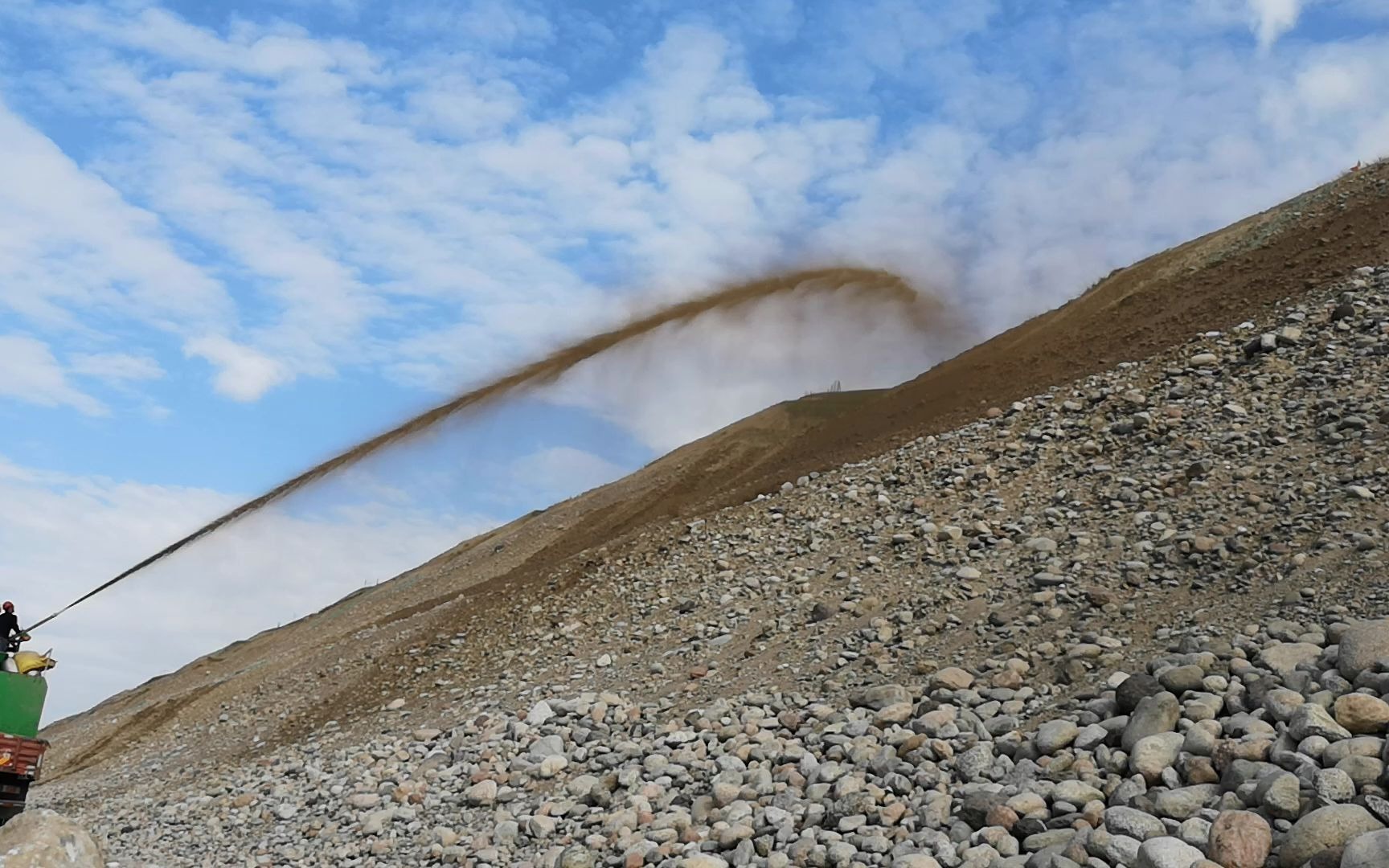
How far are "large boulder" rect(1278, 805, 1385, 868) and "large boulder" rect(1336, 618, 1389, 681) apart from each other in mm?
2039

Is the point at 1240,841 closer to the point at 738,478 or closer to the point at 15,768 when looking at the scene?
the point at 15,768

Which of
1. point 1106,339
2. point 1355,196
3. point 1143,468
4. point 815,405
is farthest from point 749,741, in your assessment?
point 815,405

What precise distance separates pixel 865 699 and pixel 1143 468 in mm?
5689

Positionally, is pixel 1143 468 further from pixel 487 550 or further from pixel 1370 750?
pixel 487 550

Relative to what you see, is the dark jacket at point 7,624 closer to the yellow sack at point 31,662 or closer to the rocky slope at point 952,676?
the yellow sack at point 31,662

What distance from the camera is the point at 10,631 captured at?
1295 centimetres

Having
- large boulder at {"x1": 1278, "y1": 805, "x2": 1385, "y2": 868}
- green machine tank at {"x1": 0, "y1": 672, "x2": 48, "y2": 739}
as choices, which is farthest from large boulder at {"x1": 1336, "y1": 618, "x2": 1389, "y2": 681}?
green machine tank at {"x1": 0, "y1": 672, "x2": 48, "y2": 739}

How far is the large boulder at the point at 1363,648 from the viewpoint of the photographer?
8258mm

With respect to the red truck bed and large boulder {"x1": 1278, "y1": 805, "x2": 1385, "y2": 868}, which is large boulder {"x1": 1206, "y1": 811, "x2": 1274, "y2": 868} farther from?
the red truck bed

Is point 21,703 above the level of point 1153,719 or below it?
above

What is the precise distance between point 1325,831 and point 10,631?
1345 cm

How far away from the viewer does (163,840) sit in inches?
588

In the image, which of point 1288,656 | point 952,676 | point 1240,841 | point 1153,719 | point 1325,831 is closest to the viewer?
point 1325,831

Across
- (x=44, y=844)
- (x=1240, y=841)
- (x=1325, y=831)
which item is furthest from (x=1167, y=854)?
(x=44, y=844)
